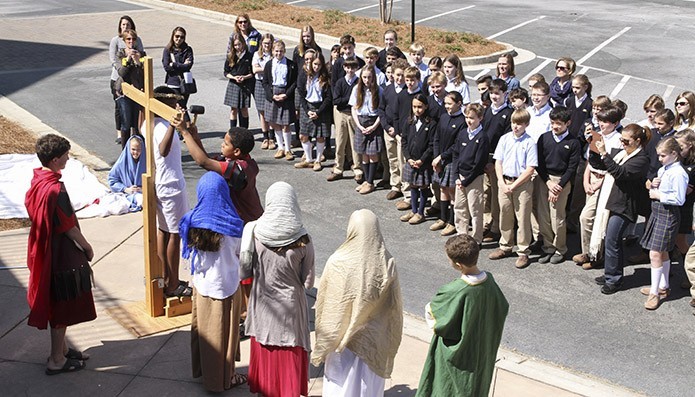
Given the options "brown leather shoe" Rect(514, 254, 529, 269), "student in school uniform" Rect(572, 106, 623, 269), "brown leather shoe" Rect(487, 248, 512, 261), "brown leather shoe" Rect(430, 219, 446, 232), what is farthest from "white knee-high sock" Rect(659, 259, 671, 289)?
"brown leather shoe" Rect(430, 219, 446, 232)

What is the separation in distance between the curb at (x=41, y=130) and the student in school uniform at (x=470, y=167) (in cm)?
467

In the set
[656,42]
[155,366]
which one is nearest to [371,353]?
[155,366]

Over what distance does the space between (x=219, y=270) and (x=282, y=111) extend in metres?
6.51

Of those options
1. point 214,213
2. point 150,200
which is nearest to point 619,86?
point 150,200

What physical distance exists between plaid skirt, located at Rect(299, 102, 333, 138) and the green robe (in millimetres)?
6648

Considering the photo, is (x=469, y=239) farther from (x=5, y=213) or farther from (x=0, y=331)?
(x=5, y=213)

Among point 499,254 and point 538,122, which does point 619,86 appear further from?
point 499,254

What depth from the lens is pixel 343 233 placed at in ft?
35.0

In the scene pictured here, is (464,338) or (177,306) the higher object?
(464,338)

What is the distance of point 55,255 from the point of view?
6.93m

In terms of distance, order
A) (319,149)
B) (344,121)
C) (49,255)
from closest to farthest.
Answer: (49,255) < (344,121) < (319,149)

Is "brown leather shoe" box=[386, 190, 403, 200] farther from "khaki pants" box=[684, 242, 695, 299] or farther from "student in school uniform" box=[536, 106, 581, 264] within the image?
"khaki pants" box=[684, 242, 695, 299]

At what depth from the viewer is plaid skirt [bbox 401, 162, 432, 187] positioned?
1068 cm

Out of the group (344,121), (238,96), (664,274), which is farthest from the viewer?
(238,96)
